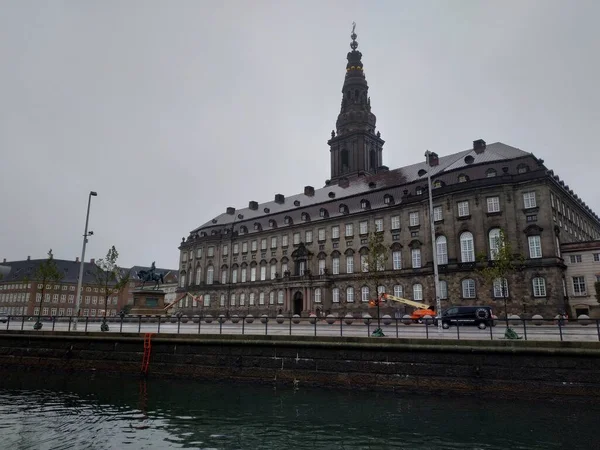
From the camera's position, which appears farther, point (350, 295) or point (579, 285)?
point (350, 295)

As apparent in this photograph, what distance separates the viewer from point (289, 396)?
20.5 m

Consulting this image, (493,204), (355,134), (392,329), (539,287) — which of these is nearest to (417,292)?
(539,287)

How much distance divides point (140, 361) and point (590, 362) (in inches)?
954

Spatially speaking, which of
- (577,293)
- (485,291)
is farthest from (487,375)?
(577,293)

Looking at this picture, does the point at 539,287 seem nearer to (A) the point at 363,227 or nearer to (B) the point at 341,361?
(A) the point at 363,227

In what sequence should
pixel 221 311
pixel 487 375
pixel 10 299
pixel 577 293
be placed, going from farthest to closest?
pixel 10 299, pixel 221 311, pixel 577 293, pixel 487 375

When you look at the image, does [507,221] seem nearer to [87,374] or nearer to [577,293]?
[577,293]

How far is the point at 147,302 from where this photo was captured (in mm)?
49219

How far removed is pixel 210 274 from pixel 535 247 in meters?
60.7

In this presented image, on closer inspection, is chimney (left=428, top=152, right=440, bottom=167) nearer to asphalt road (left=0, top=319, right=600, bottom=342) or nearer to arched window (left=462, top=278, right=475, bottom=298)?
arched window (left=462, top=278, right=475, bottom=298)

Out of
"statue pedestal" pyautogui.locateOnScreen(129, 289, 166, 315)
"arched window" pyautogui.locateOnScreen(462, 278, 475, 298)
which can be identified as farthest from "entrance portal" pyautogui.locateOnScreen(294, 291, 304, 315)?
"arched window" pyautogui.locateOnScreen(462, 278, 475, 298)

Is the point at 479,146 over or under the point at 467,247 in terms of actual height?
over

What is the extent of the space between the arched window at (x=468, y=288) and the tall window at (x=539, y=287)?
639cm

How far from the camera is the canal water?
13594 millimetres
